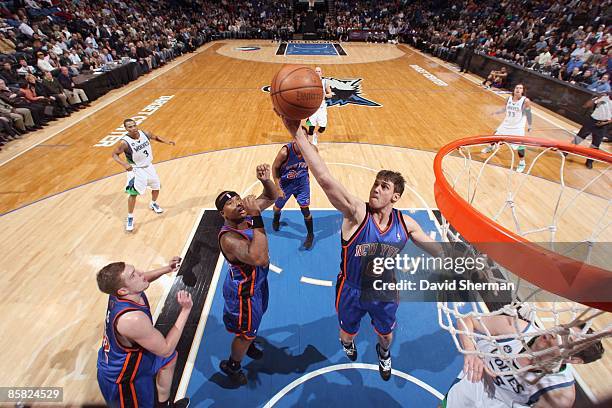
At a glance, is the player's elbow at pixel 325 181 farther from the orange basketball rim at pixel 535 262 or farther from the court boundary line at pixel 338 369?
the court boundary line at pixel 338 369

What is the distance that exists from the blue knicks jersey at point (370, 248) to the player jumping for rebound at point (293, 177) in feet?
5.89

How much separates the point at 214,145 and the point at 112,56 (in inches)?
361

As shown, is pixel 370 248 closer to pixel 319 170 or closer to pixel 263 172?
pixel 319 170

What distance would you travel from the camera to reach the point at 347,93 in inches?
481

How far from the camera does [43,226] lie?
536 centimetres

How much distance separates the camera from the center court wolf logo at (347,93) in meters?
11.2

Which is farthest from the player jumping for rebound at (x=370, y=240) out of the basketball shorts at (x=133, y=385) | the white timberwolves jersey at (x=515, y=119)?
the white timberwolves jersey at (x=515, y=119)

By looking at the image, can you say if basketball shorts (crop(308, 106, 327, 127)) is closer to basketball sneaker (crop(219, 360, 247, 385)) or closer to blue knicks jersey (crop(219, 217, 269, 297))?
blue knicks jersey (crop(219, 217, 269, 297))

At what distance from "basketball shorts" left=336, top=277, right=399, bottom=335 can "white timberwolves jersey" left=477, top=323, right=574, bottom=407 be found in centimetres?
74

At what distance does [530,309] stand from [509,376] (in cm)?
46

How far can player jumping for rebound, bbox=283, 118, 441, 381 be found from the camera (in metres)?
2.60

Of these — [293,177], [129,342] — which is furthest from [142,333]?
[293,177]

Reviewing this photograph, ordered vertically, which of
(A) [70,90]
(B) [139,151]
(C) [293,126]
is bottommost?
(A) [70,90]

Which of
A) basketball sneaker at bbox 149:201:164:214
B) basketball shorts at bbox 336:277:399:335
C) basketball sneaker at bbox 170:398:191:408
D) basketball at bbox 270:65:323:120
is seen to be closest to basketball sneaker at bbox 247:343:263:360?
basketball sneaker at bbox 170:398:191:408
